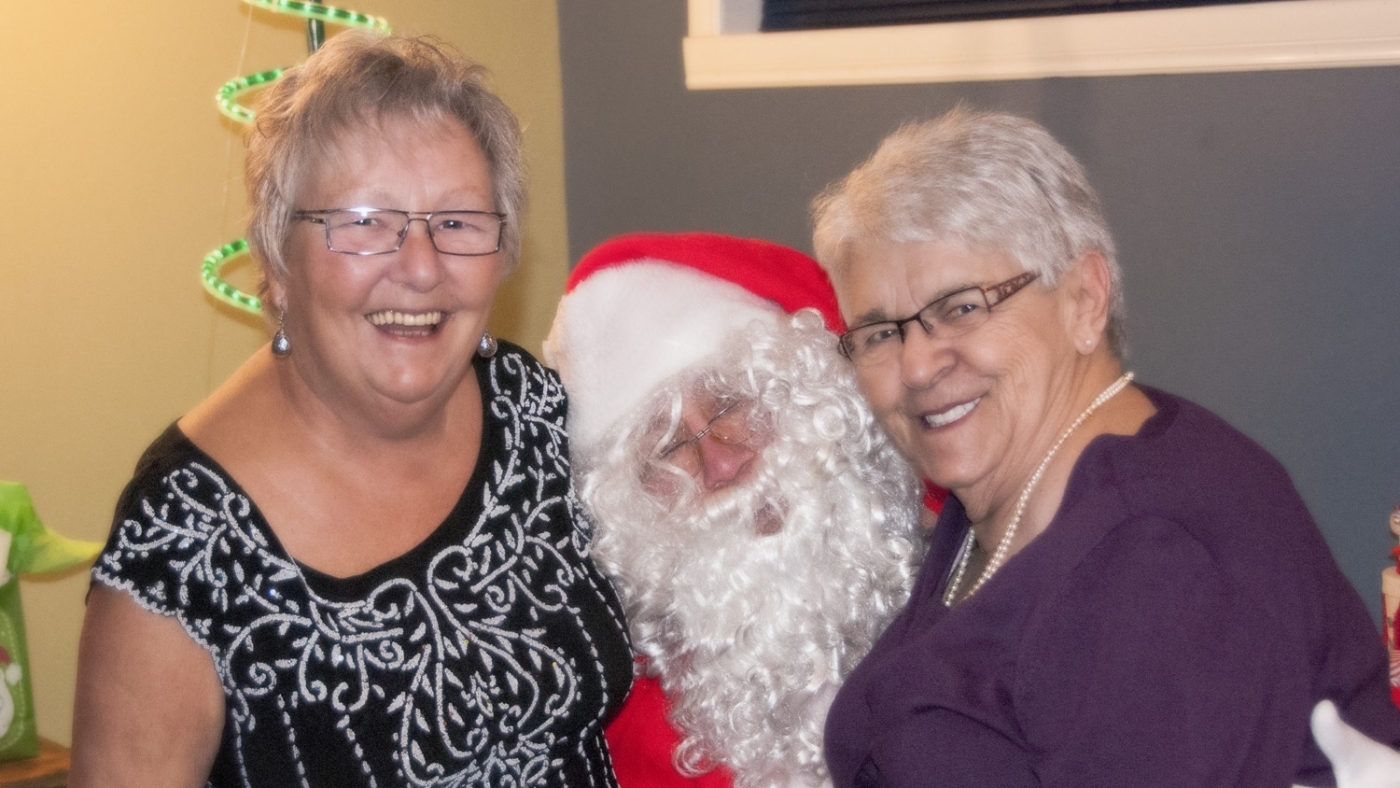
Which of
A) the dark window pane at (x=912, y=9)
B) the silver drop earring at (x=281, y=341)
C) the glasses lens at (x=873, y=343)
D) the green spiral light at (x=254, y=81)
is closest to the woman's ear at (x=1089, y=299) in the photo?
the glasses lens at (x=873, y=343)

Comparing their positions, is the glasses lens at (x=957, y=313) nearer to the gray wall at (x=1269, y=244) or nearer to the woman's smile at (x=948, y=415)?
the woman's smile at (x=948, y=415)

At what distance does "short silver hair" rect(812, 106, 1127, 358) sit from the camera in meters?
1.55

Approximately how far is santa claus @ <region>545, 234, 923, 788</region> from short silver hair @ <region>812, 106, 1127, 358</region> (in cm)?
49

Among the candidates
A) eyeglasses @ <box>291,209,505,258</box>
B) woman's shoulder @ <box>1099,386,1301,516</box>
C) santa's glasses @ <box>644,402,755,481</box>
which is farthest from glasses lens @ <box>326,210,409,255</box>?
woman's shoulder @ <box>1099,386,1301,516</box>

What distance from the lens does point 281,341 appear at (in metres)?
1.72

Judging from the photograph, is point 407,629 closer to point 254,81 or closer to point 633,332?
point 633,332

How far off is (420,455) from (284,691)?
1.23 ft

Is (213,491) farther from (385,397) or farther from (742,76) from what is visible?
(742,76)

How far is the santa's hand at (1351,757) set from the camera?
1.37 meters

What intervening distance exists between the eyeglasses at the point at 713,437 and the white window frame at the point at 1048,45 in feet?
4.16

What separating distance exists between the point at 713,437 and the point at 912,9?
1.65m

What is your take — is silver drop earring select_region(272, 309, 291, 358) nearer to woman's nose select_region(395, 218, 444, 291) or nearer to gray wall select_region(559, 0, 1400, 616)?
woman's nose select_region(395, 218, 444, 291)

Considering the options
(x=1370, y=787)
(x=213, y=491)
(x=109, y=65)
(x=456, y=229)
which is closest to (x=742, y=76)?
(x=109, y=65)

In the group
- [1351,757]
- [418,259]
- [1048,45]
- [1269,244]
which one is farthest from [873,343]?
[1048,45]
